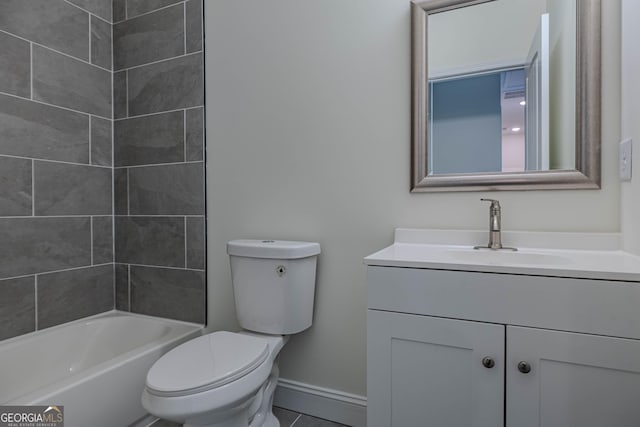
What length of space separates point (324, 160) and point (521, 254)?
86 centimetres

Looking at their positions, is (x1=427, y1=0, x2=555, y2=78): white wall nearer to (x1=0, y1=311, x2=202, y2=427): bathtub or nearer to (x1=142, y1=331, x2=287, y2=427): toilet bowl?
(x1=142, y1=331, x2=287, y2=427): toilet bowl

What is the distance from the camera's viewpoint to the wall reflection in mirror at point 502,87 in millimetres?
1249

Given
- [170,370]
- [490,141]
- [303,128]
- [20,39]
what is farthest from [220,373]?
[20,39]

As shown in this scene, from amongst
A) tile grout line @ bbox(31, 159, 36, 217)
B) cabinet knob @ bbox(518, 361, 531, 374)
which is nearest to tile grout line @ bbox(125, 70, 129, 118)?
tile grout line @ bbox(31, 159, 36, 217)

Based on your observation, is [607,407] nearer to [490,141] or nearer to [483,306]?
[483,306]

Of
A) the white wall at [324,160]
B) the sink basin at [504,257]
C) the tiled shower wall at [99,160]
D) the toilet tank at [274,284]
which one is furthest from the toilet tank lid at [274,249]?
the sink basin at [504,257]

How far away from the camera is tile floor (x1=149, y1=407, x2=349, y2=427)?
1539 millimetres

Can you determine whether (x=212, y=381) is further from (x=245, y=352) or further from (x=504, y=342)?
(x=504, y=342)

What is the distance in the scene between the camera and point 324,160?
5.18ft

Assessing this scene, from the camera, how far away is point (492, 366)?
0.91 m

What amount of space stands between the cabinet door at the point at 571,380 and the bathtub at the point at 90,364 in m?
1.35

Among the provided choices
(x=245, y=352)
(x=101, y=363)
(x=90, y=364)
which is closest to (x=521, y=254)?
(x=245, y=352)

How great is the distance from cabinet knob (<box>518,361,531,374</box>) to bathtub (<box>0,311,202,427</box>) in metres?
1.38

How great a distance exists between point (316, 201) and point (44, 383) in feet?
4.96
